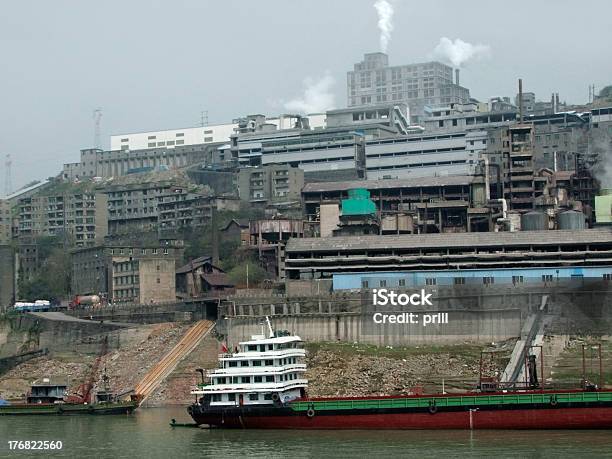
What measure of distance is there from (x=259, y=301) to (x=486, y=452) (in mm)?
43215

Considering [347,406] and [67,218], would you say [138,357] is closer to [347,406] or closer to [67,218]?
[347,406]

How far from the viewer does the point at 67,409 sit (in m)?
90.4

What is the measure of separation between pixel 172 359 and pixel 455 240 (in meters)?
27.7

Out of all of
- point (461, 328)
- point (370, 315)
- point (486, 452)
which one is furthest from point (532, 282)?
point (486, 452)

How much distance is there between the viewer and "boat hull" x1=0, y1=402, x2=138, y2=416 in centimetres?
8906

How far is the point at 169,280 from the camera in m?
124

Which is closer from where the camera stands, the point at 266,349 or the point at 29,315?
the point at 266,349

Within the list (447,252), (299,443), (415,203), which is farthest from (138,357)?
(415,203)

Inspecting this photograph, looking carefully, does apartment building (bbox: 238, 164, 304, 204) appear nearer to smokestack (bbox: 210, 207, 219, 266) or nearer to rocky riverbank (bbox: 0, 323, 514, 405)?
smokestack (bbox: 210, 207, 219, 266)

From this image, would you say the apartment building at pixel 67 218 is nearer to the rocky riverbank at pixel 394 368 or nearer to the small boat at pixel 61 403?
the small boat at pixel 61 403

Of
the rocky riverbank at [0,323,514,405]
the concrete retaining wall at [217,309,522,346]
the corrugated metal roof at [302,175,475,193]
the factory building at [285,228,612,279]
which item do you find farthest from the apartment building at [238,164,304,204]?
the concrete retaining wall at [217,309,522,346]

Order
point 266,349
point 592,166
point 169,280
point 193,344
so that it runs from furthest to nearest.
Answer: point 592,166, point 169,280, point 193,344, point 266,349

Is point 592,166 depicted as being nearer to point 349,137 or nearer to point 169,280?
point 349,137

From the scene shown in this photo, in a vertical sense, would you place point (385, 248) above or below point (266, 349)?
above
